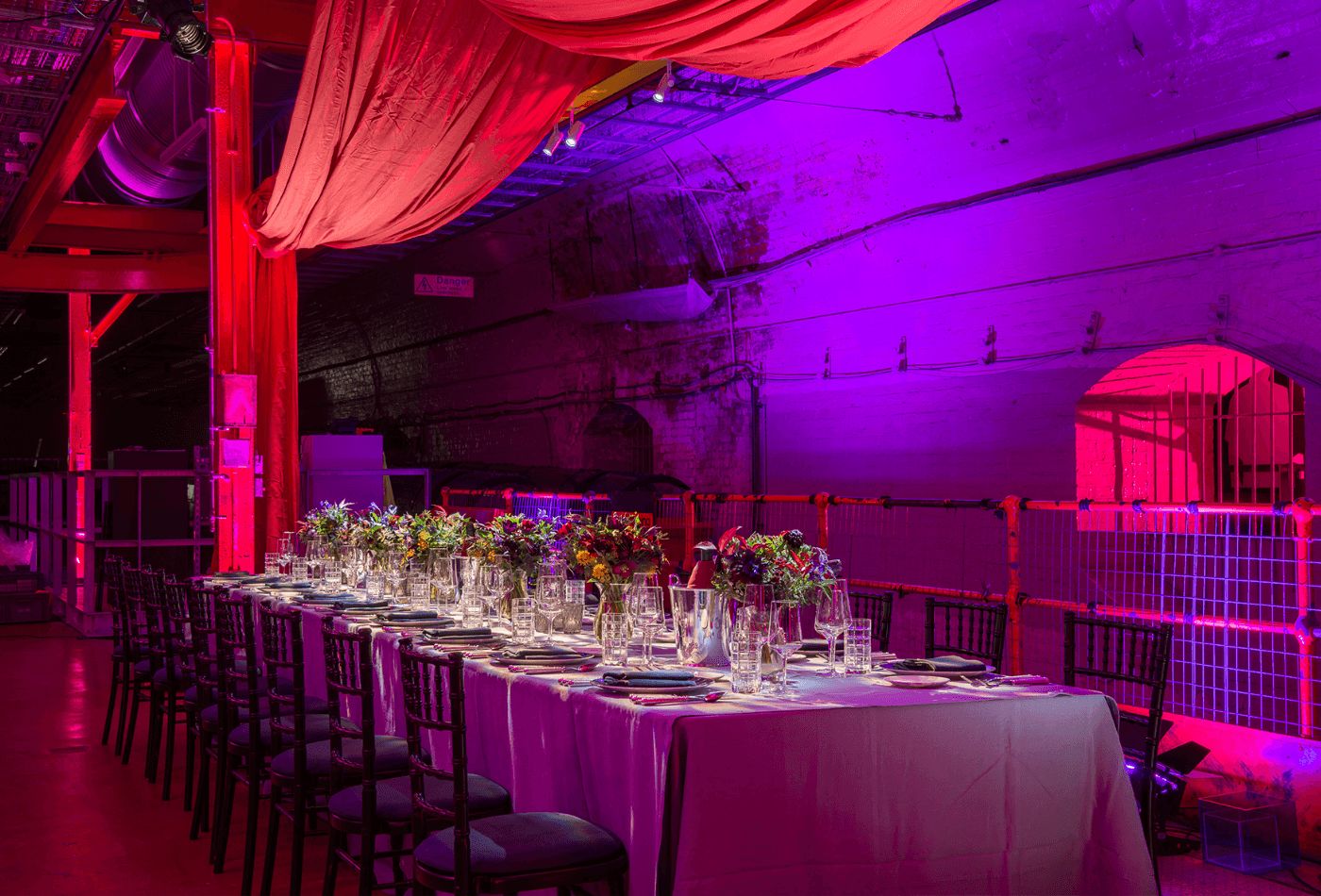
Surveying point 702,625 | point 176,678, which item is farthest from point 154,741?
point 702,625

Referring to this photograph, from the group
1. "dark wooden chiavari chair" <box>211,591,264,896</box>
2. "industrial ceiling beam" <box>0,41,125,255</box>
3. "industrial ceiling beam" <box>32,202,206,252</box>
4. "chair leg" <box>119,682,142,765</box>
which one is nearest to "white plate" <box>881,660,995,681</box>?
"dark wooden chiavari chair" <box>211,591,264,896</box>

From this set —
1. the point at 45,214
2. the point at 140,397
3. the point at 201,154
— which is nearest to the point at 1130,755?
the point at 201,154

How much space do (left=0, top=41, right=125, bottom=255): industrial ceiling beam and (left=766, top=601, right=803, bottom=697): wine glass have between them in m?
6.83

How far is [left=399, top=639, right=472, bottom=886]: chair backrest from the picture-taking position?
9.48 feet

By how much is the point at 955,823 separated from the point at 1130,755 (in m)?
1.85

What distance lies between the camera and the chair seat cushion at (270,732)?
4422 mm

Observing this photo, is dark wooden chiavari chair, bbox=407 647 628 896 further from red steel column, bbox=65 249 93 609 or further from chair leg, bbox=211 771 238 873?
red steel column, bbox=65 249 93 609

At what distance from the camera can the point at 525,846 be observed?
9.58ft

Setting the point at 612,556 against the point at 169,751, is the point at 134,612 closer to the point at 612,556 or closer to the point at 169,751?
the point at 169,751

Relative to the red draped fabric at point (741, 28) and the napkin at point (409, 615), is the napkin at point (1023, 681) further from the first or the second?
the napkin at point (409, 615)

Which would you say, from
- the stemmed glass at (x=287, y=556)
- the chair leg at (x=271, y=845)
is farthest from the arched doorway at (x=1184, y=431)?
the chair leg at (x=271, y=845)

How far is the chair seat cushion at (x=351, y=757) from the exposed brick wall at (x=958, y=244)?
18.1 ft

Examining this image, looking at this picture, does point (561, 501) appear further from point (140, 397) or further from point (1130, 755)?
point (140, 397)

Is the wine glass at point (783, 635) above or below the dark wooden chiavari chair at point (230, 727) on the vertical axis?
above
